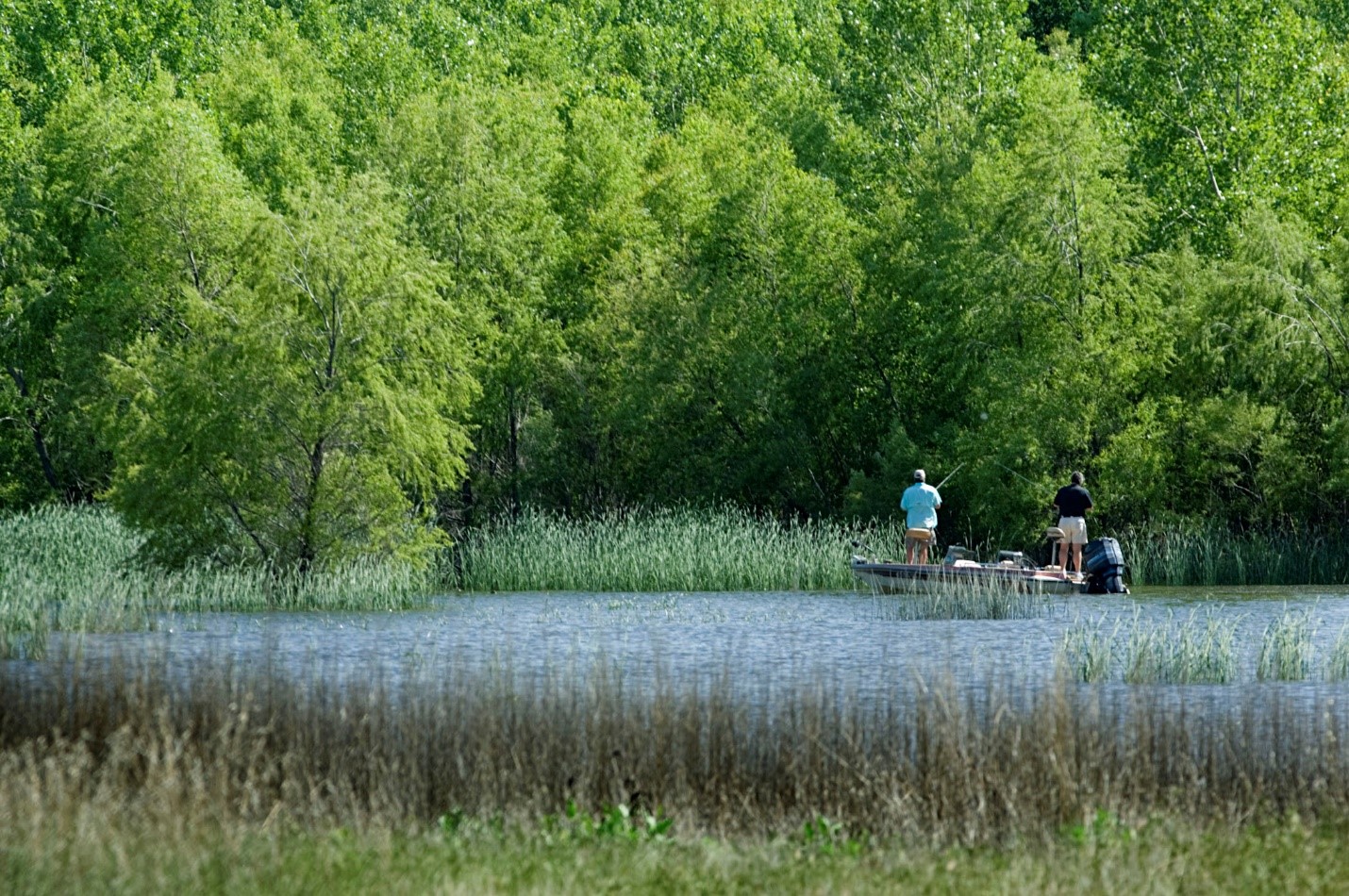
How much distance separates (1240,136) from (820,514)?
12.1 meters

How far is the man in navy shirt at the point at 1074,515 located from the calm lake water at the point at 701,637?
5.27 feet

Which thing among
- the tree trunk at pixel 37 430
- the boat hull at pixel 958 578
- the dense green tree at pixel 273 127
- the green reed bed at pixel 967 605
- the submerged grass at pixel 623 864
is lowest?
the submerged grass at pixel 623 864

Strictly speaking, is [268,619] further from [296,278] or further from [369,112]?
[369,112]

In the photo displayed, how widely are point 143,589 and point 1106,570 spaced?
14.1 meters

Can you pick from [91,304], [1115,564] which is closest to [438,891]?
[1115,564]

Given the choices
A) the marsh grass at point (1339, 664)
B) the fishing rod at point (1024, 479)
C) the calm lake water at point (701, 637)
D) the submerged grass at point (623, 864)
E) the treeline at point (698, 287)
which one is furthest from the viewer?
the fishing rod at point (1024, 479)

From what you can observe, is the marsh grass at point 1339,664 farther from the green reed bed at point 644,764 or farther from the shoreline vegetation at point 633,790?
the green reed bed at point 644,764

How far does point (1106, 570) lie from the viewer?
29.7 metres

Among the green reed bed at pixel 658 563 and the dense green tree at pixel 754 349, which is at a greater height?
the dense green tree at pixel 754 349

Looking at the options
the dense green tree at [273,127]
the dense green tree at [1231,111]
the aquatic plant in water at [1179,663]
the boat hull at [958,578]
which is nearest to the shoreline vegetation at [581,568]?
the boat hull at [958,578]

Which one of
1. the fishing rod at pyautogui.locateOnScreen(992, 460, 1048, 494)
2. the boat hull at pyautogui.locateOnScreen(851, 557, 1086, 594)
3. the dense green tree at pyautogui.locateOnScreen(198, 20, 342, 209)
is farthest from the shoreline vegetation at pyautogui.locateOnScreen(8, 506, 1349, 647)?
the dense green tree at pyautogui.locateOnScreen(198, 20, 342, 209)

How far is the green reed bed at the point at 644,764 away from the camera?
11.0 metres

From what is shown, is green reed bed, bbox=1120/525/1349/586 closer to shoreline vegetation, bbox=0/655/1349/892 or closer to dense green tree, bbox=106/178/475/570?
dense green tree, bbox=106/178/475/570

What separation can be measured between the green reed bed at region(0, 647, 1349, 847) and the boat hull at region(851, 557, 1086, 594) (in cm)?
1307
